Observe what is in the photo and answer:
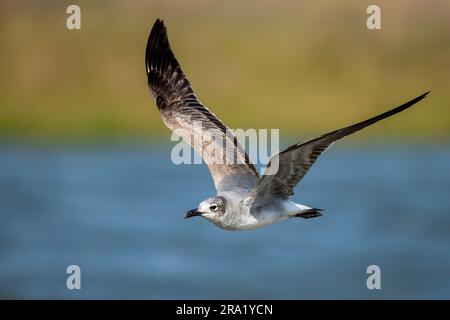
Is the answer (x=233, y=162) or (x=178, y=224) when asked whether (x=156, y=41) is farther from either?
(x=178, y=224)

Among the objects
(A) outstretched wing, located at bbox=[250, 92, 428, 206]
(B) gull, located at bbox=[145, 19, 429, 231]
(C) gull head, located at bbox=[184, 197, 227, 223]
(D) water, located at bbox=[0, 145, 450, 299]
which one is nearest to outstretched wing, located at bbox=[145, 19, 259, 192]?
(B) gull, located at bbox=[145, 19, 429, 231]

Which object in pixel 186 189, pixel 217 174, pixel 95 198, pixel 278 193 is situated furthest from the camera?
pixel 95 198

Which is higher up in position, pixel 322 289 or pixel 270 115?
pixel 270 115

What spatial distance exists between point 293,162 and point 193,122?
2.29 m

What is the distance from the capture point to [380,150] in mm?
26984

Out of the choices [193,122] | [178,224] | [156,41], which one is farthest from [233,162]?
[178,224]

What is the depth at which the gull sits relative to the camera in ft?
29.8

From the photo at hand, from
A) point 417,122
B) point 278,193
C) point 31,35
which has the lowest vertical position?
point 278,193

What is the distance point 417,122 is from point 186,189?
5451 millimetres

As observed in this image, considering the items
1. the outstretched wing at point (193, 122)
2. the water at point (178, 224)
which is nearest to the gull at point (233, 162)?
the outstretched wing at point (193, 122)

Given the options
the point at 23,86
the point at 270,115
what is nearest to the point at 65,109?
the point at 23,86

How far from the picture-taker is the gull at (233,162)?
9094 mm

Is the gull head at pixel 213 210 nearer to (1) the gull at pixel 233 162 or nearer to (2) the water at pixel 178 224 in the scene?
(1) the gull at pixel 233 162

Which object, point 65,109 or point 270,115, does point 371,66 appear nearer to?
point 270,115
